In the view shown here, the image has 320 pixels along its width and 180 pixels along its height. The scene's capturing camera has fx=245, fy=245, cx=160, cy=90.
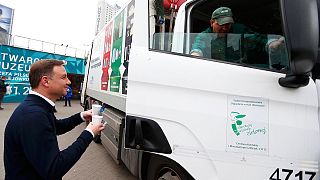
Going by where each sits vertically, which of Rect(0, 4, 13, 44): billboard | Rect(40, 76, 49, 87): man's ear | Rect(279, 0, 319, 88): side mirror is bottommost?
Rect(40, 76, 49, 87): man's ear

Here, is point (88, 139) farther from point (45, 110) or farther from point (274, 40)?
point (274, 40)

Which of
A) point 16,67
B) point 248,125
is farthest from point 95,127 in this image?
point 16,67

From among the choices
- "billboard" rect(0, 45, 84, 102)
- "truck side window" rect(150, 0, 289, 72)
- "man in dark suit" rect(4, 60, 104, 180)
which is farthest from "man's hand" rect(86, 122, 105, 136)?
"billboard" rect(0, 45, 84, 102)

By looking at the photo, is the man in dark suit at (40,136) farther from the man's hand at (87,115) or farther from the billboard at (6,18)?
the billboard at (6,18)

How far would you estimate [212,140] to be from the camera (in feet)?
5.24

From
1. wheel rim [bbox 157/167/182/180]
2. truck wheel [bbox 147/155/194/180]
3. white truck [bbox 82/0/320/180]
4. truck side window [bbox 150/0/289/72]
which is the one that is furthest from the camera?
wheel rim [bbox 157/167/182/180]

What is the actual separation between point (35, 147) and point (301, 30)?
1.56 meters

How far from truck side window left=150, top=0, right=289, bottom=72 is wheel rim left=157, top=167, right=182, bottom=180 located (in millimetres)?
925

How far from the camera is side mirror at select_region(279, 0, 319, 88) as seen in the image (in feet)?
4.03

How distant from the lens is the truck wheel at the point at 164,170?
1815mm

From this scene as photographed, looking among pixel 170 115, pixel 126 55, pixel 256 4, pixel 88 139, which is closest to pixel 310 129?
pixel 170 115

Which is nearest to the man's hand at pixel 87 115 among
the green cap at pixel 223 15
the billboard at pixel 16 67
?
the green cap at pixel 223 15

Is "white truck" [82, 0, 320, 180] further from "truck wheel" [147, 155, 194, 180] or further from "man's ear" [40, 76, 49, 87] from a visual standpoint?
"man's ear" [40, 76, 49, 87]

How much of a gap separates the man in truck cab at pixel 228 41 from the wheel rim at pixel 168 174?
94 cm
